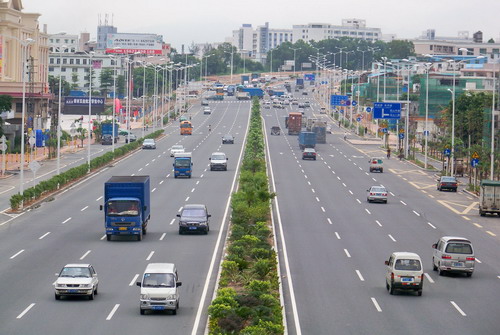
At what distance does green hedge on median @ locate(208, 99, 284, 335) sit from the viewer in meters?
28.5

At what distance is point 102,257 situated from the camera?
147ft

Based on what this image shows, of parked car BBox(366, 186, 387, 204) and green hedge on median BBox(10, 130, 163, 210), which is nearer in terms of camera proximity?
green hedge on median BBox(10, 130, 163, 210)

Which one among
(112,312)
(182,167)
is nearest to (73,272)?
(112,312)

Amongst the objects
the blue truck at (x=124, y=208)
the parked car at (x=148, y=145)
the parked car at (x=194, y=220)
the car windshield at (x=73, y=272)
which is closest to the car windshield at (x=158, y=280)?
the car windshield at (x=73, y=272)

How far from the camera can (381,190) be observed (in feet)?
236

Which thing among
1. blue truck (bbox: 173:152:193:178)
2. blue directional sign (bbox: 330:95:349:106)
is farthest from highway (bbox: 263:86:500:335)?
blue directional sign (bbox: 330:95:349:106)

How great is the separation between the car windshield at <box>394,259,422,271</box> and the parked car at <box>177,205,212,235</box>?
689 inches

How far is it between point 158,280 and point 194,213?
68.7 feet

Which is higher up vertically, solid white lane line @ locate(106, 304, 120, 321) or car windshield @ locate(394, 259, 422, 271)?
car windshield @ locate(394, 259, 422, 271)

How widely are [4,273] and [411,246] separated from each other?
823 inches

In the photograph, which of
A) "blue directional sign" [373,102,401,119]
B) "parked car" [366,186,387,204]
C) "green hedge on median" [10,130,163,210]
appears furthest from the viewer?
"blue directional sign" [373,102,401,119]

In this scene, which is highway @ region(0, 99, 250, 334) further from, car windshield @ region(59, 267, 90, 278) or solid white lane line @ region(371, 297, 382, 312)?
solid white lane line @ region(371, 297, 382, 312)

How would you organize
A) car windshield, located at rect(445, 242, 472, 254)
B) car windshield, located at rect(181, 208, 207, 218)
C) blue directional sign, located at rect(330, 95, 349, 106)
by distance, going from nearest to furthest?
1. car windshield, located at rect(445, 242, 472, 254)
2. car windshield, located at rect(181, 208, 207, 218)
3. blue directional sign, located at rect(330, 95, 349, 106)

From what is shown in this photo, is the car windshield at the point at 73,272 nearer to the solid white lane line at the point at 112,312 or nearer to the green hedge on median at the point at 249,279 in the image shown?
the solid white lane line at the point at 112,312
